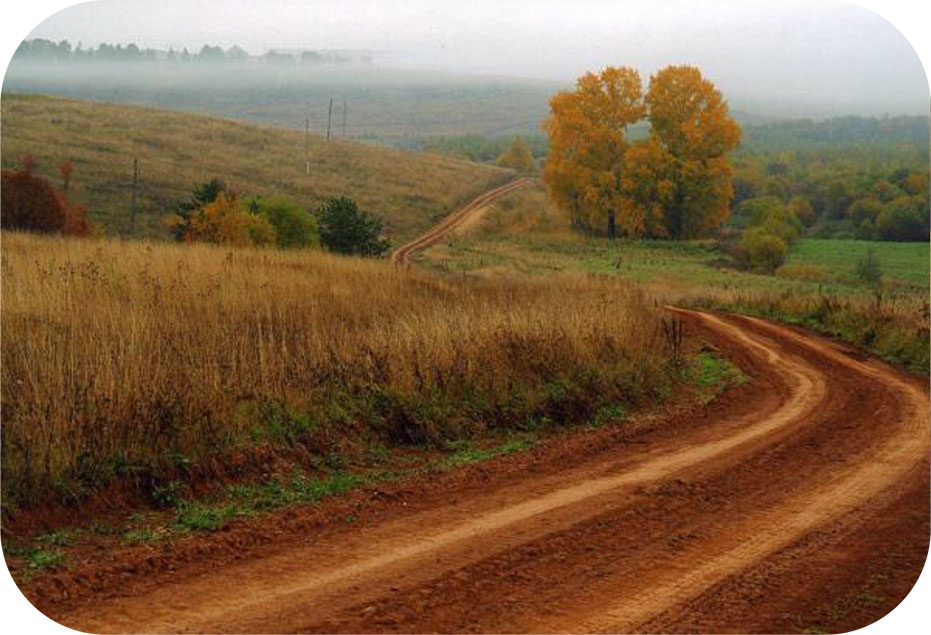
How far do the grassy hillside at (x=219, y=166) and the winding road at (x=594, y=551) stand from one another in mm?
13107

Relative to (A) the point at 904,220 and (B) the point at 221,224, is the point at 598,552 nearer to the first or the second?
(B) the point at 221,224

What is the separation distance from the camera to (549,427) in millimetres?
8727

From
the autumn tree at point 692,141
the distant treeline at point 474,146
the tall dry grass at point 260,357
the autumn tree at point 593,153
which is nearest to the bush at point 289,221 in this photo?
the tall dry grass at point 260,357

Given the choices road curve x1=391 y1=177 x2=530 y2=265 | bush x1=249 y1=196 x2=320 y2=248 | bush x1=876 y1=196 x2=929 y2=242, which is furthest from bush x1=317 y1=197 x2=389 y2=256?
bush x1=876 y1=196 x2=929 y2=242

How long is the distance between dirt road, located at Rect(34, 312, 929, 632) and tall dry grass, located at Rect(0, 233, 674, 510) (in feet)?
3.64

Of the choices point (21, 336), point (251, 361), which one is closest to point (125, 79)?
point (21, 336)

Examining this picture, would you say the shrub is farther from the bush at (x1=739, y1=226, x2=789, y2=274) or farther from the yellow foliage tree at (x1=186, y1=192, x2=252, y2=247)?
the bush at (x1=739, y1=226, x2=789, y2=274)

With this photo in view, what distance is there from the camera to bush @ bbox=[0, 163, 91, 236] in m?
19.0

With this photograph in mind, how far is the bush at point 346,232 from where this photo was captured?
17.4 m

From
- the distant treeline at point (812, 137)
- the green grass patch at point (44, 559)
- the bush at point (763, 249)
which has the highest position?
the distant treeline at point (812, 137)

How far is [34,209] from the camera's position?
19.6 m

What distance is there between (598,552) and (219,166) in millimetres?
22846

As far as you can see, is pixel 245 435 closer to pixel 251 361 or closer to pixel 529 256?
pixel 251 361

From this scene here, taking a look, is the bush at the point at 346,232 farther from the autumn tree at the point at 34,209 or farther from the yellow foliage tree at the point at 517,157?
the yellow foliage tree at the point at 517,157
